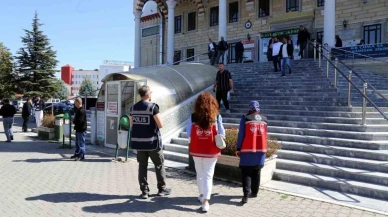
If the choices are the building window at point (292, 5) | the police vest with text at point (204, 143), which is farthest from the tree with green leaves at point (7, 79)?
the police vest with text at point (204, 143)

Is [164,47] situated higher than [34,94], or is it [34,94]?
[164,47]

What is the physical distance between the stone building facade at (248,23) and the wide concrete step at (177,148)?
1201cm

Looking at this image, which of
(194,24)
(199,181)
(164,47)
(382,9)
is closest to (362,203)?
(199,181)

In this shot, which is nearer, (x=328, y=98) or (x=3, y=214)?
(x=3, y=214)

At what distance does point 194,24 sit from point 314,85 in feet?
59.0

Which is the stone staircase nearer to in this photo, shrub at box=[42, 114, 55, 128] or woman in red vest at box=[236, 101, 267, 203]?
woman in red vest at box=[236, 101, 267, 203]

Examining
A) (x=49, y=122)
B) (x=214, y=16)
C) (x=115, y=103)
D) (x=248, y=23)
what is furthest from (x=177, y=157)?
(x=214, y=16)

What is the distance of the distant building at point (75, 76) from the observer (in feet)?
436

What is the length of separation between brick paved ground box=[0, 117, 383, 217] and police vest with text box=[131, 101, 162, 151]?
34.9 inches

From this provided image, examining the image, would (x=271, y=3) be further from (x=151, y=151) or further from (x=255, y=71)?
(x=151, y=151)

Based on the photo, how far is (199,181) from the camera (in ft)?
17.0

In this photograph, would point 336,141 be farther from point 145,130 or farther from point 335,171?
point 145,130

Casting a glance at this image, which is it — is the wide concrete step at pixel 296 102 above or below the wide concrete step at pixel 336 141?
above

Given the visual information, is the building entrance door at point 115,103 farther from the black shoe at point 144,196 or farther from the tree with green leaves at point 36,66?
the tree with green leaves at point 36,66
